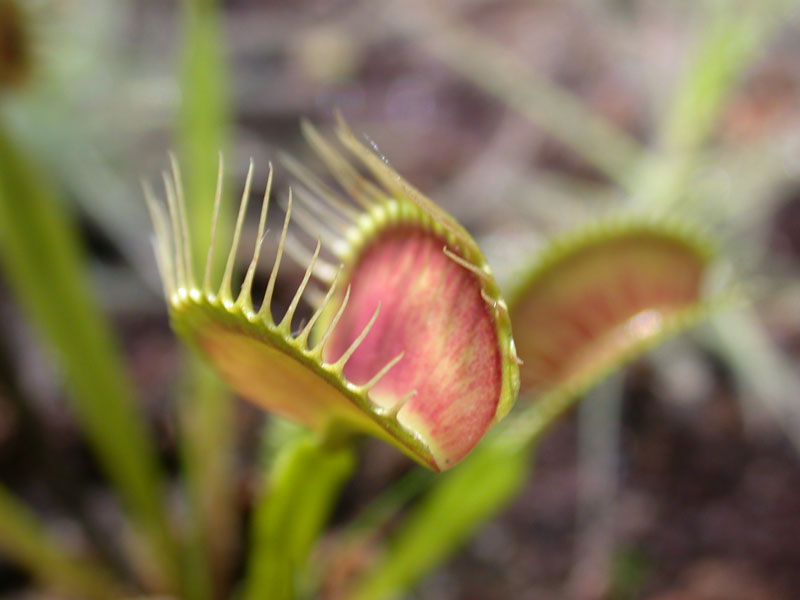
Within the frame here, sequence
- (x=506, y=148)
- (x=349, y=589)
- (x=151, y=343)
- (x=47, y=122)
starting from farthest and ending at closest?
(x=506, y=148)
(x=47, y=122)
(x=151, y=343)
(x=349, y=589)

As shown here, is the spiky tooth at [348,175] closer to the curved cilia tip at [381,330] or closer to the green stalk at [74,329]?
the curved cilia tip at [381,330]

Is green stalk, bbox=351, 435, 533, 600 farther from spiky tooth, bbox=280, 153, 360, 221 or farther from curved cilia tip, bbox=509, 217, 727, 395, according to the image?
spiky tooth, bbox=280, 153, 360, 221

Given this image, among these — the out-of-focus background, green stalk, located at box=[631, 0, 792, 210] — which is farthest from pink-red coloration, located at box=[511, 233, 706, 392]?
green stalk, located at box=[631, 0, 792, 210]

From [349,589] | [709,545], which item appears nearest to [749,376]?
[709,545]

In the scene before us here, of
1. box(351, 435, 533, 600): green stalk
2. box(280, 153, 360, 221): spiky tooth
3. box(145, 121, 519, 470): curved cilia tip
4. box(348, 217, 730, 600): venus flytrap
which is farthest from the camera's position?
box(351, 435, 533, 600): green stalk

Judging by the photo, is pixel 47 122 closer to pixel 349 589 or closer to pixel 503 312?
pixel 349 589

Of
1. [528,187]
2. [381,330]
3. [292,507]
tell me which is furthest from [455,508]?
[528,187]
